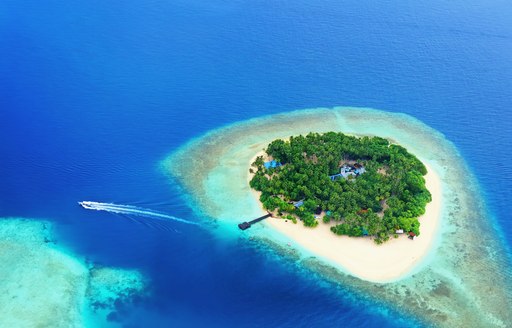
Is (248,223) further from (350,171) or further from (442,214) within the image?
(442,214)

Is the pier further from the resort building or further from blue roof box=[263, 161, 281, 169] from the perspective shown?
the resort building

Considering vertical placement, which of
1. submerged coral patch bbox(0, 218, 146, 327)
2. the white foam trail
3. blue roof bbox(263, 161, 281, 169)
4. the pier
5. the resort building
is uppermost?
blue roof bbox(263, 161, 281, 169)

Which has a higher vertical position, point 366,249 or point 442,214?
point 442,214

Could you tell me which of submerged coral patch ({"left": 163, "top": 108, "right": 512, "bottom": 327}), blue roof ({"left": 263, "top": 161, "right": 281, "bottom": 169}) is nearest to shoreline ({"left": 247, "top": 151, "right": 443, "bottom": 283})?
submerged coral patch ({"left": 163, "top": 108, "right": 512, "bottom": 327})

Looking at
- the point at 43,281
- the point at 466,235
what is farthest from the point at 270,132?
the point at 43,281

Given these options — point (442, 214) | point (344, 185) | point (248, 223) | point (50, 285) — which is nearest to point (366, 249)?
point (344, 185)

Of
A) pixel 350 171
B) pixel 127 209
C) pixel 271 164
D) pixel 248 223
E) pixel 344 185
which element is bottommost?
pixel 248 223
